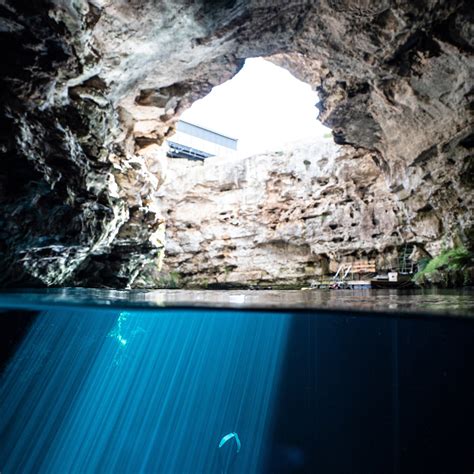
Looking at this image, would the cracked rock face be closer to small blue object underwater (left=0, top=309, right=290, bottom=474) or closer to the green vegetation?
the green vegetation

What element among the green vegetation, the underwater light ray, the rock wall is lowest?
the underwater light ray

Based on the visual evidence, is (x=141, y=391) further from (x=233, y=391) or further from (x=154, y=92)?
(x=154, y=92)

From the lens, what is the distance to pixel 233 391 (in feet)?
51.1

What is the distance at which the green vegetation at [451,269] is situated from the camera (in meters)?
11.2

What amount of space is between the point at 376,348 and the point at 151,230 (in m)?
8.44

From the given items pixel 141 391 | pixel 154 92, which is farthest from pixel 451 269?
pixel 141 391

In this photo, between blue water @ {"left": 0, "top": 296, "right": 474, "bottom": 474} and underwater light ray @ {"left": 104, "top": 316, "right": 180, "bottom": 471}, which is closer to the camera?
blue water @ {"left": 0, "top": 296, "right": 474, "bottom": 474}

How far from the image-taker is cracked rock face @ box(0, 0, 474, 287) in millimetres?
5793

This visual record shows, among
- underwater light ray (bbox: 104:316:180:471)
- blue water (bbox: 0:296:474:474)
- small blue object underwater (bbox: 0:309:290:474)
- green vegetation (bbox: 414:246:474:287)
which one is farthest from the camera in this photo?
underwater light ray (bbox: 104:316:180:471)

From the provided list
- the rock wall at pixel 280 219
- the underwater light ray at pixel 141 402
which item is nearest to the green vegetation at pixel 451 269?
the rock wall at pixel 280 219

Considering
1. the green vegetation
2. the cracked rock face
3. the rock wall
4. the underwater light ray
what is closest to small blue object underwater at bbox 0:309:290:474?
the underwater light ray

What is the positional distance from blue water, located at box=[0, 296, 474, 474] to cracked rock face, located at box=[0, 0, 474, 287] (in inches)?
99.0

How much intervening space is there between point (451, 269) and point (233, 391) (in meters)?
10.4

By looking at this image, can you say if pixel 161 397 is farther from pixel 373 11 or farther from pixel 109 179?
pixel 373 11
